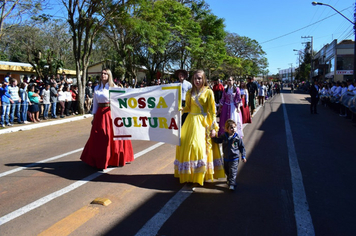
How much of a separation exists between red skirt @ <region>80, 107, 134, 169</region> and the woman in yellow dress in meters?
1.56

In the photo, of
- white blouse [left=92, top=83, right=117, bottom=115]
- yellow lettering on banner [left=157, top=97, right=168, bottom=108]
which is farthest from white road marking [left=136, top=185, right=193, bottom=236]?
white blouse [left=92, top=83, right=117, bottom=115]

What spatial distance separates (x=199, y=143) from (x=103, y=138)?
82.3 inches

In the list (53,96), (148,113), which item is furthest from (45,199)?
(53,96)

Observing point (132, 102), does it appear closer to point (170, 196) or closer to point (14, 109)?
point (170, 196)

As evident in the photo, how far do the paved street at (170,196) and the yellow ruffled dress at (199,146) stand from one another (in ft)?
0.80

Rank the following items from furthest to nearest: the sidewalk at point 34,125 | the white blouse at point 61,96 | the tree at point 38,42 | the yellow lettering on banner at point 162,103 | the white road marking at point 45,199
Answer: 1. the tree at point 38,42
2. the white blouse at point 61,96
3. the sidewalk at point 34,125
4. the yellow lettering on banner at point 162,103
5. the white road marking at point 45,199

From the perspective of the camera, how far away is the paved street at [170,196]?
3633 millimetres

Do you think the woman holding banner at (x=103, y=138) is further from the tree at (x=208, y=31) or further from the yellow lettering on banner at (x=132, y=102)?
the tree at (x=208, y=31)

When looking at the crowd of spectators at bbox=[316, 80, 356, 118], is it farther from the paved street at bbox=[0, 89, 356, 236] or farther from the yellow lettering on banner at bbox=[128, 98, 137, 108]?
the yellow lettering on banner at bbox=[128, 98, 137, 108]

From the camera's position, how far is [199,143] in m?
4.77

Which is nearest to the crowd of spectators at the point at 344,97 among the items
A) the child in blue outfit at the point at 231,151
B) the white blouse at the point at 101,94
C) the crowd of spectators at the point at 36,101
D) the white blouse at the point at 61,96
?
the crowd of spectators at the point at 36,101

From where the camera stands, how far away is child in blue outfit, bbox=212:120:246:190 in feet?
15.6

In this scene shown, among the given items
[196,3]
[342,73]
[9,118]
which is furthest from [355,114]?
[342,73]

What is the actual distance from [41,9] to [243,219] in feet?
52.6
